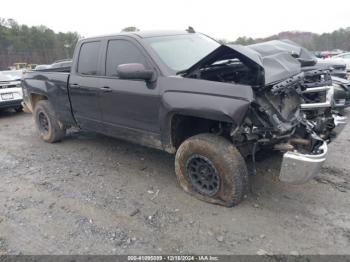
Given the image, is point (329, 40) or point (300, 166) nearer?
point (300, 166)

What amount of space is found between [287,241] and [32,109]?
5486mm

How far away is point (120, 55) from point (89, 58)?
0.72 meters

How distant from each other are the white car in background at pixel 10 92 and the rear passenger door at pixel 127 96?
5334 millimetres

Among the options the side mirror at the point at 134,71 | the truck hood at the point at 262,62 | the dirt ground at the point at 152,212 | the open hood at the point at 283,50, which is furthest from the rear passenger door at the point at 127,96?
the open hood at the point at 283,50

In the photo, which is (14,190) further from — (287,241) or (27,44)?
(27,44)

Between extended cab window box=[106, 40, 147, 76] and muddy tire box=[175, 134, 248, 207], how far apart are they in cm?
127

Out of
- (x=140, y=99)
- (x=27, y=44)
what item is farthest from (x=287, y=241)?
(x=27, y=44)

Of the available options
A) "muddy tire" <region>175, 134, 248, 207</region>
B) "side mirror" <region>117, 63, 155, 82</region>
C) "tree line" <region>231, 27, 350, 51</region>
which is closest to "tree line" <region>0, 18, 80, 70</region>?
"tree line" <region>231, 27, 350, 51</region>

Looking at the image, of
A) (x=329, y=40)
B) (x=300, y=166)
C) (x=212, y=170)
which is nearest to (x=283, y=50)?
(x=300, y=166)

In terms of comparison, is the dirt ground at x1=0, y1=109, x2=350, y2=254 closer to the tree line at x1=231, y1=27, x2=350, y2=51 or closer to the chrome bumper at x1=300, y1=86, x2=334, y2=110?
the chrome bumper at x1=300, y1=86, x2=334, y2=110

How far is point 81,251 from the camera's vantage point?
9.66 ft

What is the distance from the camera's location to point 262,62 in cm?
349

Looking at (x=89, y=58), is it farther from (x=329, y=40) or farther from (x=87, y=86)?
(x=329, y=40)

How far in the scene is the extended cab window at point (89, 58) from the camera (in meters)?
4.76
